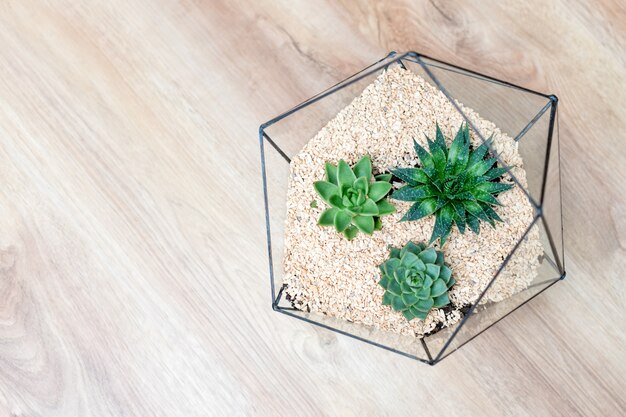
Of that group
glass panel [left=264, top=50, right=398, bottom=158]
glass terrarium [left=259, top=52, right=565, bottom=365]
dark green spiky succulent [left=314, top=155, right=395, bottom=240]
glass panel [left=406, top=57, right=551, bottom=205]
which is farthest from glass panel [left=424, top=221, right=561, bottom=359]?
glass panel [left=264, top=50, right=398, bottom=158]

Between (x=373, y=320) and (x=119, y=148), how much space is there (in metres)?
0.63

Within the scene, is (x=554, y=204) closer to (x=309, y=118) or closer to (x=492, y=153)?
(x=492, y=153)

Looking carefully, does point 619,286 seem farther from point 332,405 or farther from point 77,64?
point 77,64

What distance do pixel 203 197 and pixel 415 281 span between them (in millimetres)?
469

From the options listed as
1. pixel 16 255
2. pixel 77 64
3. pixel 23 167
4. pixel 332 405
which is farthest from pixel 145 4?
pixel 332 405

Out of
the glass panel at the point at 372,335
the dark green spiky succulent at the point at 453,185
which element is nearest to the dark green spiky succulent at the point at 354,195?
the dark green spiky succulent at the point at 453,185

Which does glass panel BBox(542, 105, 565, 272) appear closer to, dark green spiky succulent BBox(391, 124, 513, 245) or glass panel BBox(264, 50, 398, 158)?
dark green spiky succulent BBox(391, 124, 513, 245)

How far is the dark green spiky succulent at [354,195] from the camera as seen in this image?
3.46 feet

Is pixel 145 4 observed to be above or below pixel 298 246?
above

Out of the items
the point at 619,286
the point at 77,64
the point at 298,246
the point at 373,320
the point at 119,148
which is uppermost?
the point at 77,64

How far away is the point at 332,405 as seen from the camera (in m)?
1.21

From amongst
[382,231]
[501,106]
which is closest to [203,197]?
[382,231]

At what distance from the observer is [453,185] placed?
104 centimetres

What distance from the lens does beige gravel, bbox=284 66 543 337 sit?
1087 millimetres
